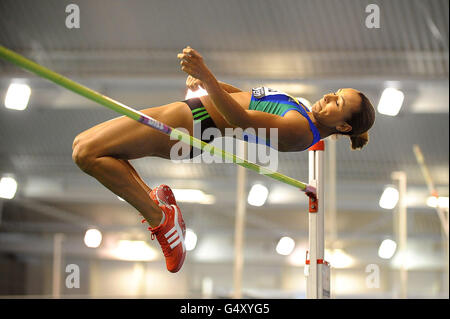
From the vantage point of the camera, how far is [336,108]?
3.01 metres

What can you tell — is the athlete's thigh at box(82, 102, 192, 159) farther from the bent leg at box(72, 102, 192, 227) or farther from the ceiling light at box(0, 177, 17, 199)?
the ceiling light at box(0, 177, 17, 199)

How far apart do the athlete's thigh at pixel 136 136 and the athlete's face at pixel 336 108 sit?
1.81ft

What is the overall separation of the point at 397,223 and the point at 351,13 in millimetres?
3644

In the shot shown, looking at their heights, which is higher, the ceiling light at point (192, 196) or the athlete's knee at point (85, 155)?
the ceiling light at point (192, 196)

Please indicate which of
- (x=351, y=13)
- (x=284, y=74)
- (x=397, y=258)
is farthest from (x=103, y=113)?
(x=397, y=258)

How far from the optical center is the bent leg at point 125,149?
8.84ft

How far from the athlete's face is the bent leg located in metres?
0.55

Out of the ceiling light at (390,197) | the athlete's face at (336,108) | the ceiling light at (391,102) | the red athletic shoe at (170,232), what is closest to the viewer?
the red athletic shoe at (170,232)

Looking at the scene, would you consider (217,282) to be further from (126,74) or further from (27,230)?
(126,74)

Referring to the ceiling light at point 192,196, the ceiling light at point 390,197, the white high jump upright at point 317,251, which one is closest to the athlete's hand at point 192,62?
the white high jump upright at point 317,251

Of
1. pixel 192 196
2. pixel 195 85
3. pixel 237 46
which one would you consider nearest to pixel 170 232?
pixel 195 85

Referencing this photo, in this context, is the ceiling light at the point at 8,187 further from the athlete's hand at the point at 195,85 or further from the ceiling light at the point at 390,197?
the athlete's hand at the point at 195,85

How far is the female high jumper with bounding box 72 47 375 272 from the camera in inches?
106

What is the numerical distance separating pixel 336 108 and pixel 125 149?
2.90 ft
